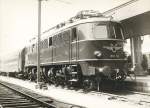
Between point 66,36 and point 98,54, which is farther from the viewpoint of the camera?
point 66,36

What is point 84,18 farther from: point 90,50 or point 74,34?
point 90,50

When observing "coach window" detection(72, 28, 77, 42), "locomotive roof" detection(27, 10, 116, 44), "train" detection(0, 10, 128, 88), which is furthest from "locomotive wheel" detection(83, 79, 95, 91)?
"locomotive roof" detection(27, 10, 116, 44)

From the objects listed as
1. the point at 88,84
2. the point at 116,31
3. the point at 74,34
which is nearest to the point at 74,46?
the point at 74,34

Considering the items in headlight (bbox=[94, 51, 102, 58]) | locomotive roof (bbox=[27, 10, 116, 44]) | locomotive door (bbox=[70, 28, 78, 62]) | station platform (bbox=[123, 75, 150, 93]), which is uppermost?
locomotive roof (bbox=[27, 10, 116, 44])

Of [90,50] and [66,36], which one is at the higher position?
[66,36]

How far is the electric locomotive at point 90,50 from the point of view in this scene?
1265 centimetres

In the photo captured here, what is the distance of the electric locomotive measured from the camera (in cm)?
1265

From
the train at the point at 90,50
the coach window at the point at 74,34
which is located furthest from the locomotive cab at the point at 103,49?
the coach window at the point at 74,34

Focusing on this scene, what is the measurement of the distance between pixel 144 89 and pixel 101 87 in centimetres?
252

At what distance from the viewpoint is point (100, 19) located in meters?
13.4

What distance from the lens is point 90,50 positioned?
507 inches

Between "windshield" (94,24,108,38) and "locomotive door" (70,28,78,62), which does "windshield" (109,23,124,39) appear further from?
"locomotive door" (70,28,78,62)

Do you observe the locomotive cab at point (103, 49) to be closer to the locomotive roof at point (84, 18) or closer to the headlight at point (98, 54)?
the headlight at point (98, 54)

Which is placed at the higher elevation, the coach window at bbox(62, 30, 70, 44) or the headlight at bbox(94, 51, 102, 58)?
the coach window at bbox(62, 30, 70, 44)
